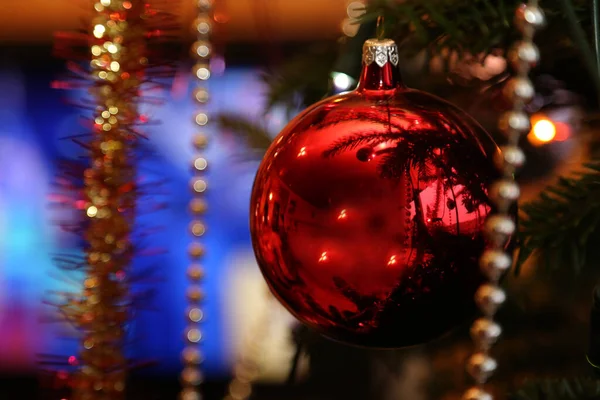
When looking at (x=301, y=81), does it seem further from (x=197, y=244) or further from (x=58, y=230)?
(x=58, y=230)

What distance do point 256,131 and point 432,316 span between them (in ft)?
1.16

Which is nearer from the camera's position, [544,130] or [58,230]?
[544,130]

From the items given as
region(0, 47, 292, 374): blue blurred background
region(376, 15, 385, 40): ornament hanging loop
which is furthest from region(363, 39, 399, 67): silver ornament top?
region(0, 47, 292, 374): blue blurred background

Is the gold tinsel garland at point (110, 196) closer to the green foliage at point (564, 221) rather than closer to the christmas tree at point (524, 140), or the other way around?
the christmas tree at point (524, 140)

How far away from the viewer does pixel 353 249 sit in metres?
0.28

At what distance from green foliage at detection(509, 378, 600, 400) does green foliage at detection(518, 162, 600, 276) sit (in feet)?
0.19

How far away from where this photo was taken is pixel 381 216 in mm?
272

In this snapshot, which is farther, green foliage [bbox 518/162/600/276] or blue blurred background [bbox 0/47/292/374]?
blue blurred background [bbox 0/47/292/374]

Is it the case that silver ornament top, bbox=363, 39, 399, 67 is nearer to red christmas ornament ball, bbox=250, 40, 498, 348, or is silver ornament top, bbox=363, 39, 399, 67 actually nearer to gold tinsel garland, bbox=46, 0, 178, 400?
red christmas ornament ball, bbox=250, 40, 498, 348

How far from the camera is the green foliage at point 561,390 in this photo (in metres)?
0.32

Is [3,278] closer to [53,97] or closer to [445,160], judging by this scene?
[53,97]

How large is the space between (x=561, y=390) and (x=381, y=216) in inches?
5.3

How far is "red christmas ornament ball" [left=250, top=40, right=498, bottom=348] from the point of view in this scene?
0.27 metres

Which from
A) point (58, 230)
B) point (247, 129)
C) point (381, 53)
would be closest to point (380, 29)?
point (381, 53)
